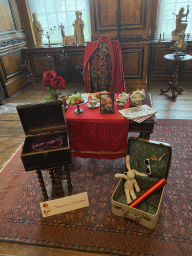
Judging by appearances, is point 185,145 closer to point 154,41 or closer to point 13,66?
point 154,41

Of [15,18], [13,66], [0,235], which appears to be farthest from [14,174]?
[15,18]

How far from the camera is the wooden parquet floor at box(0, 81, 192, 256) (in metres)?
1.49

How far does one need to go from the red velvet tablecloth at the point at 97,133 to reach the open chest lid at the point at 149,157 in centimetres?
→ 14

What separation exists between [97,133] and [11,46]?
3910 millimetres

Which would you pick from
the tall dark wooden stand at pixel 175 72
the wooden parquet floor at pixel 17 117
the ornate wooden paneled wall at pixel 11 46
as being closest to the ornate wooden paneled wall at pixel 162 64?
the wooden parquet floor at pixel 17 117

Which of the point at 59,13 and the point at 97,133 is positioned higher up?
the point at 59,13

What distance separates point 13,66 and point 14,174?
3.35 m

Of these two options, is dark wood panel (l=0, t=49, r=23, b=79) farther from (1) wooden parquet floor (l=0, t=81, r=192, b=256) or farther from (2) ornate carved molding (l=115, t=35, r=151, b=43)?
(2) ornate carved molding (l=115, t=35, r=151, b=43)

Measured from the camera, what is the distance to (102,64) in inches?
95.9

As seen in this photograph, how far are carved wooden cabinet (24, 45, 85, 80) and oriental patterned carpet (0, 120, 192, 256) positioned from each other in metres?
3.45

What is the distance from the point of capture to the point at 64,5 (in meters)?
4.81

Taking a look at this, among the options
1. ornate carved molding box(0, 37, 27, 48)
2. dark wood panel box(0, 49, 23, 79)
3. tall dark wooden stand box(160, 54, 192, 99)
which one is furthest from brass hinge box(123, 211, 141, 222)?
ornate carved molding box(0, 37, 27, 48)

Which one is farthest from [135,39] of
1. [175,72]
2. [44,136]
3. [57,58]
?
[44,136]

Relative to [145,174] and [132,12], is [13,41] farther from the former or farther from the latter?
[145,174]
